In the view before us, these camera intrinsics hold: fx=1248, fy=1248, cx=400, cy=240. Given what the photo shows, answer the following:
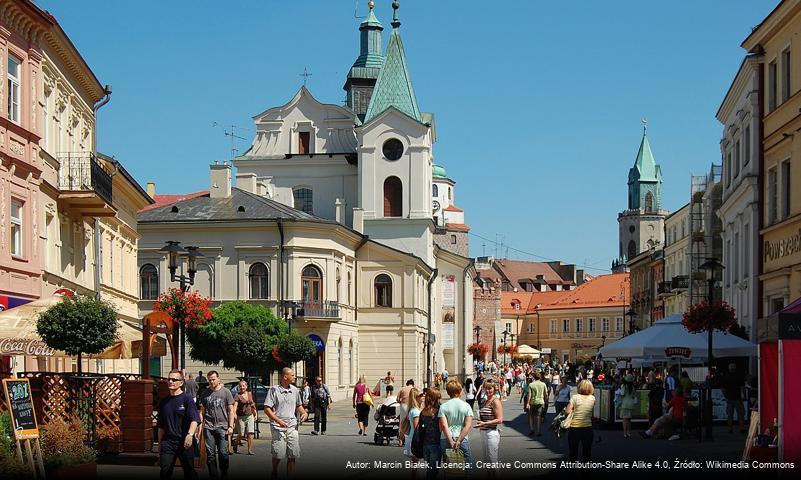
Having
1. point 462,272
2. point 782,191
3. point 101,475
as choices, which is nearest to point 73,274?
point 101,475

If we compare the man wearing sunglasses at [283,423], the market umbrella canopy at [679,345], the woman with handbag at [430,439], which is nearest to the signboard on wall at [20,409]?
the man wearing sunglasses at [283,423]

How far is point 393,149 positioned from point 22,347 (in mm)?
52021

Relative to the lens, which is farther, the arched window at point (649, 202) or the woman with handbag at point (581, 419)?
the arched window at point (649, 202)

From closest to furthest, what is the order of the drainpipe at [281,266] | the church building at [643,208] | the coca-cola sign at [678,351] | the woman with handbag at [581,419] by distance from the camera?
the woman with handbag at [581,419], the coca-cola sign at [678,351], the drainpipe at [281,266], the church building at [643,208]

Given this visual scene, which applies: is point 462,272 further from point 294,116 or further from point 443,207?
point 443,207

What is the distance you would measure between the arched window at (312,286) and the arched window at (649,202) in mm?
115462

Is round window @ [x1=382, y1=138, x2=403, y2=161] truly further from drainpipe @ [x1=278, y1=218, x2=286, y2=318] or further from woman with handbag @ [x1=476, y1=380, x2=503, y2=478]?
woman with handbag @ [x1=476, y1=380, x2=503, y2=478]

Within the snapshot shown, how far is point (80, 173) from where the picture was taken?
104 ft

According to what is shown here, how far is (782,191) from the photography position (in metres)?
30.4

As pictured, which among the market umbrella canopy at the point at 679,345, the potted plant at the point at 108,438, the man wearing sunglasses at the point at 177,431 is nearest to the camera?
the man wearing sunglasses at the point at 177,431

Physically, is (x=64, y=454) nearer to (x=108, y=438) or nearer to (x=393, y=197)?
(x=108, y=438)

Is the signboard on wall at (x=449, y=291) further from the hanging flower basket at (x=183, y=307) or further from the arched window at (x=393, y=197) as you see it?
the hanging flower basket at (x=183, y=307)

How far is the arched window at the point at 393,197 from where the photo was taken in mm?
73312

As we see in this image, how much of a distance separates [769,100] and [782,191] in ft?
8.88
